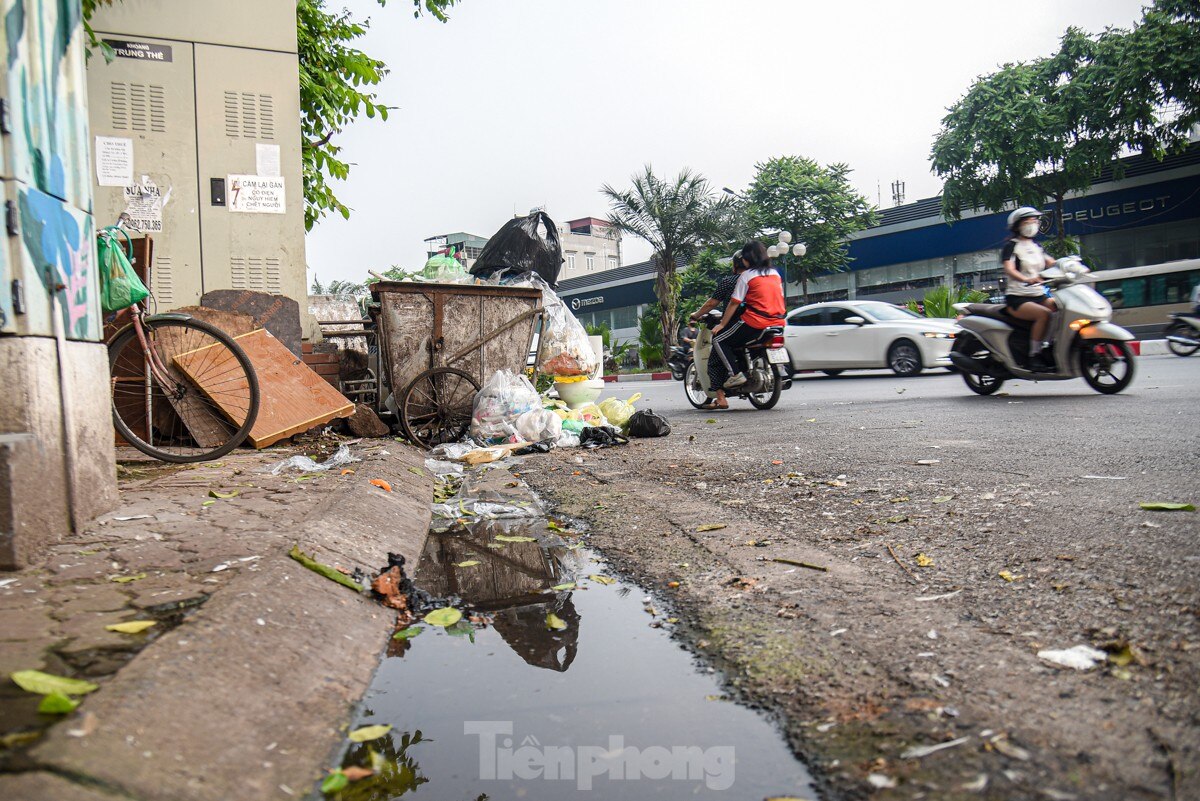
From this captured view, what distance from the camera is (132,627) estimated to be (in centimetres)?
204

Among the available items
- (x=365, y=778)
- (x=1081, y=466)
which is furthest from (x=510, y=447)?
(x=365, y=778)

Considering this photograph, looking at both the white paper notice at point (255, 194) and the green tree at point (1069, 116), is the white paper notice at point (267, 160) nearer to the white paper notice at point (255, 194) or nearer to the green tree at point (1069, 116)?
the white paper notice at point (255, 194)

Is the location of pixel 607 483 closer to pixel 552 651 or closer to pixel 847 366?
pixel 552 651

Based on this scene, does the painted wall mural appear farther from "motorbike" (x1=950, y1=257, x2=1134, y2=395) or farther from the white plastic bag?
"motorbike" (x1=950, y1=257, x2=1134, y2=395)

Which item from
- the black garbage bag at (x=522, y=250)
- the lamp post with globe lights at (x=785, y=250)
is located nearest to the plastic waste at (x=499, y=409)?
the black garbage bag at (x=522, y=250)

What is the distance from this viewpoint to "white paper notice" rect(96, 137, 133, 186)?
251 inches

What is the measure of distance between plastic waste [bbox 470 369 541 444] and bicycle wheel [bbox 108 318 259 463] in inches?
75.8

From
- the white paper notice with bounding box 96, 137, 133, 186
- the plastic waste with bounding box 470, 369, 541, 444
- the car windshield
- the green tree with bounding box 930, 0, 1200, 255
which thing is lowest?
the plastic waste with bounding box 470, 369, 541, 444

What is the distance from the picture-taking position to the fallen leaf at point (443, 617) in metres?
2.57

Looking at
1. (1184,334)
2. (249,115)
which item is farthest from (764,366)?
(1184,334)

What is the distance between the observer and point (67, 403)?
9.40 feet

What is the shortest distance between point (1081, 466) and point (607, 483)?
8.12 ft

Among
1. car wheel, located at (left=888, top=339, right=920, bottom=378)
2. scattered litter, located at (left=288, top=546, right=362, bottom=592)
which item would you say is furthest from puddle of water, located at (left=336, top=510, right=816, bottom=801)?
car wheel, located at (left=888, top=339, right=920, bottom=378)

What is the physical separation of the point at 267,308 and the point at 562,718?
562 centimetres
